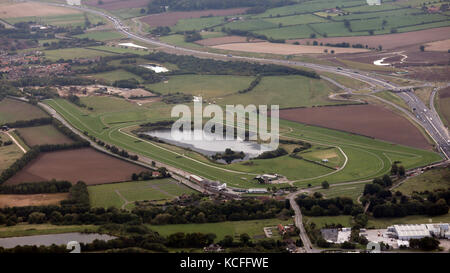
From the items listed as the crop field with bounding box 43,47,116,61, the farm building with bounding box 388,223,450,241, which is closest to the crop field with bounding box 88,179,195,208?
the farm building with bounding box 388,223,450,241

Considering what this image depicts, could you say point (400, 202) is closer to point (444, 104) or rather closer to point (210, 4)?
point (444, 104)

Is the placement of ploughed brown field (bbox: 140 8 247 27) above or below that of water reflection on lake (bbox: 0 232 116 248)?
above

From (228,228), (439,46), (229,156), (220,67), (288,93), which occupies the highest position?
(439,46)

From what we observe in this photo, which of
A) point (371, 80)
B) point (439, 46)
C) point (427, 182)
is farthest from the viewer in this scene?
point (439, 46)

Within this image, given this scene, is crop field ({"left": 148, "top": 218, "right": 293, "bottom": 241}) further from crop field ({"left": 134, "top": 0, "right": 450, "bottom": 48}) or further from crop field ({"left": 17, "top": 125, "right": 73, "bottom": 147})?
crop field ({"left": 134, "top": 0, "right": 450, "bottom": 48})

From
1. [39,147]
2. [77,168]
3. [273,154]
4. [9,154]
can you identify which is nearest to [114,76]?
[39,147]

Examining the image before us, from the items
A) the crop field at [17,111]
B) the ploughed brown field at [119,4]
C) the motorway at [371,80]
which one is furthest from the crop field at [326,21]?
the crop field at [17,111]

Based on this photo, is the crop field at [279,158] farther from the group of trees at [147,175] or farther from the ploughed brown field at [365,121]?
the group of trees at [147,175]
